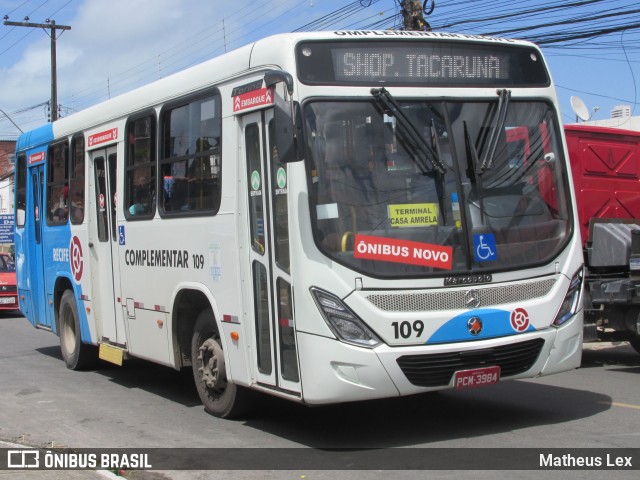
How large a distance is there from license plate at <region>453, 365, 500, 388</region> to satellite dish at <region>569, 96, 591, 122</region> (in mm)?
7319

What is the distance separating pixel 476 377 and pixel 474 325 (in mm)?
400

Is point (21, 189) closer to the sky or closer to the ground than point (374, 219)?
closer to the sky

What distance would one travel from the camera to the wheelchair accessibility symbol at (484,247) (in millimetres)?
6750

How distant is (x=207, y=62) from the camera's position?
8141 millimetres

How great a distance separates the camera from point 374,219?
6531mm

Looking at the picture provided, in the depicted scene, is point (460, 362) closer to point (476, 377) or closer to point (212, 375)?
point (476, 377)

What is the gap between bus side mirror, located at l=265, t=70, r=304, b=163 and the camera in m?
6.36

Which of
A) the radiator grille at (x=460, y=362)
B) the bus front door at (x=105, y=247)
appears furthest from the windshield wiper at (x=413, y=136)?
the bus front door at (x=105, y=247)

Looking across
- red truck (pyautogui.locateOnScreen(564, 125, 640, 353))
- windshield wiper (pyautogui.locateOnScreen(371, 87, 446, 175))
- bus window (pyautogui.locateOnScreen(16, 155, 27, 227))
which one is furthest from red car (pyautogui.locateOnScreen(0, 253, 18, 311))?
windshield wiper (pyautogui.locateOnScreen(371, 87, 446, 175))

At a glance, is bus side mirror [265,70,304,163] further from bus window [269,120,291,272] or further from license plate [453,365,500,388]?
license plate [453,365,500,388]

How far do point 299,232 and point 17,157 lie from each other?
850cm

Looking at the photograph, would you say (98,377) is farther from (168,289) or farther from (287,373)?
(287,373)

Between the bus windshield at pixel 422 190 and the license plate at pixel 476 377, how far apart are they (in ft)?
2.52

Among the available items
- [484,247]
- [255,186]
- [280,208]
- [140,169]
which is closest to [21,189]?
[140,169]
